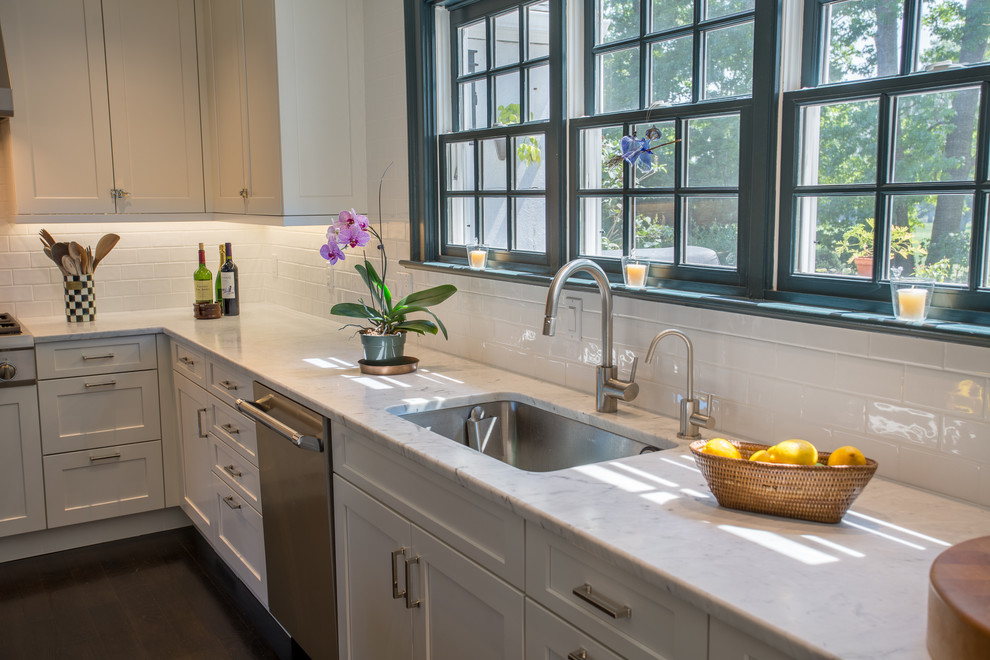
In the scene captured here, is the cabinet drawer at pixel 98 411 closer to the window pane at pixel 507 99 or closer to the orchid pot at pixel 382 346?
the orchid pot at pixel 382 346

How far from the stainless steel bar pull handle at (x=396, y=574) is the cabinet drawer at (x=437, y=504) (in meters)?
0.10

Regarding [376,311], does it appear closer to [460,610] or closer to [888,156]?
[460,610]

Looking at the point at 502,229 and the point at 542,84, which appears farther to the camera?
the point at 502,229

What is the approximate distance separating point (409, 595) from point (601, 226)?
1260mm

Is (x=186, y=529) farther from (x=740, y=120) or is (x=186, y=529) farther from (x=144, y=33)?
(x=740, y=120)

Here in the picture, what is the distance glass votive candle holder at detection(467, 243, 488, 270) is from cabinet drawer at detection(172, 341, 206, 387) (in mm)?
1183

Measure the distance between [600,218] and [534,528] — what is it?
4.31 feet

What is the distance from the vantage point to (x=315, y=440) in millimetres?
2539

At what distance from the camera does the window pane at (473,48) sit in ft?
10.6

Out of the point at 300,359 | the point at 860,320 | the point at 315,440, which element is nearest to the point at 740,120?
the point at 860,320

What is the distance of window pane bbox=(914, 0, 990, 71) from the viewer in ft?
5.56

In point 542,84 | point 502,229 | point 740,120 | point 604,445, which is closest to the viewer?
→ point 740,120

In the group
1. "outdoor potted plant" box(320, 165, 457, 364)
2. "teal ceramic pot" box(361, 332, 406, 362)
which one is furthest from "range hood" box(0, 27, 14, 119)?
"teal ceramic pot" box(361, 332, 406, 362)

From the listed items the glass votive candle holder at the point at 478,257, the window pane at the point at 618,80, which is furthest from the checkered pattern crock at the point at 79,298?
the window pane at the point at 618,80
